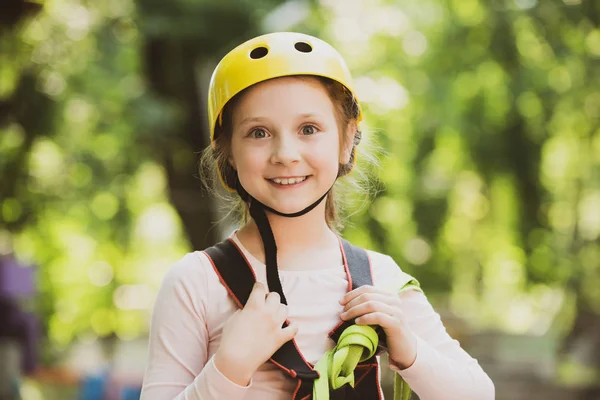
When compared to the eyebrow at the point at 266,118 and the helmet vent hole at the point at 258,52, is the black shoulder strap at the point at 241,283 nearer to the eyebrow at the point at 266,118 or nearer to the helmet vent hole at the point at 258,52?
the eyebrow at the point at 266,118

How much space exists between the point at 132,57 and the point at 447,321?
19.3ft

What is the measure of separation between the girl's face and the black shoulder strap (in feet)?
0.49

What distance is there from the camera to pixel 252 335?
1.73 m

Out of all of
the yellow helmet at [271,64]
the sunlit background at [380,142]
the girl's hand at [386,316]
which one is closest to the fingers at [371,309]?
the girl's hand at [386,316]

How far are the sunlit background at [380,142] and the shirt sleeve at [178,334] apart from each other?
12.6 feet

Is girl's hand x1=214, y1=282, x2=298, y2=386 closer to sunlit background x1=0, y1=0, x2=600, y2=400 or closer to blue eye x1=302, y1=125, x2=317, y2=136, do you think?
blue eye x1=302, y1=125, x2=317, y2=136

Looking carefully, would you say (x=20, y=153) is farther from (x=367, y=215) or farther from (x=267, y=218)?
(x=267, y=218)

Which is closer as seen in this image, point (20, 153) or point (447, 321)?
point (20, 153)

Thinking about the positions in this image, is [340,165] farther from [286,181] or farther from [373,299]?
Result: [373,299]

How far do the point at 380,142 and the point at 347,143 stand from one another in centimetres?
389

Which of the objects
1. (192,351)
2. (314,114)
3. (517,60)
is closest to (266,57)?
(314,114)

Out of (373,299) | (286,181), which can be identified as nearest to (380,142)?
(286,181)

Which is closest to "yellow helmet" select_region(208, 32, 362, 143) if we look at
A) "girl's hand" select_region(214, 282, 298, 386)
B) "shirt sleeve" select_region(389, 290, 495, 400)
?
"girl's hand" select_region(214, 282, 298, 386)

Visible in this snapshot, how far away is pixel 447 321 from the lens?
1143 centimetres
